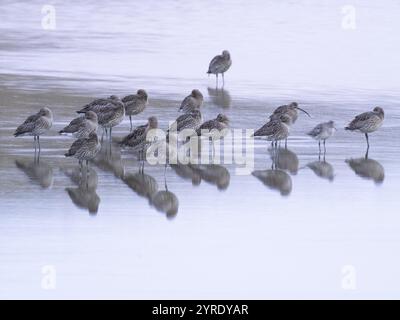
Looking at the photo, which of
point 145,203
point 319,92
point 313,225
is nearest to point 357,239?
point 313,225

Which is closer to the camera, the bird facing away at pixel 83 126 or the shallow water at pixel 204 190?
the shallow water at pixel 204 190

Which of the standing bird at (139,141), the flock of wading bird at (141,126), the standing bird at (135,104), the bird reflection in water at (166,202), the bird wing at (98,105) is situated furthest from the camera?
the standing bird at (135,104)

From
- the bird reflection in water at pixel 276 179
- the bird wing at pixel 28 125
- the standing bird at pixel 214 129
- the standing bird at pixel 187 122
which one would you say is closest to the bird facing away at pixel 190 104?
the standing bird at pixel 187 122

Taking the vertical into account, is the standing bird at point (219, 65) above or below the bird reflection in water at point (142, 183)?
above

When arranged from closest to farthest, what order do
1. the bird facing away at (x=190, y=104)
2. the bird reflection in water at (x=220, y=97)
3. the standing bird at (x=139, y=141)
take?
the standing bird at (x=139, y=141), the bird facing away at (x=190, y=104), the bird reflection in water at (x=220, y=97)

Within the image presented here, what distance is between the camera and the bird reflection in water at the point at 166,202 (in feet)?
45.5

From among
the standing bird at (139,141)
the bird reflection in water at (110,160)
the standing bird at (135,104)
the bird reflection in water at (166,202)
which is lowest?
the bird reflection in water at (166,202)

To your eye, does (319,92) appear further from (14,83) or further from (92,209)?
(92,209)

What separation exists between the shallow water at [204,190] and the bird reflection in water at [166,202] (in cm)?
4

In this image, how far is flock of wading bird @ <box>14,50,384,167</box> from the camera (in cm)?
1656

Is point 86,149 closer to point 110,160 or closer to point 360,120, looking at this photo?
point 110,160

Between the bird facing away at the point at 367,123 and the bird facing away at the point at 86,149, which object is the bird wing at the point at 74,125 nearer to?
the bird facing away at the point at 86,149

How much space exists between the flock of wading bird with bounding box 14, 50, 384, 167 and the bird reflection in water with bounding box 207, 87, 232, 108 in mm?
1915

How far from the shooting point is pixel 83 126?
17172 millimetres
